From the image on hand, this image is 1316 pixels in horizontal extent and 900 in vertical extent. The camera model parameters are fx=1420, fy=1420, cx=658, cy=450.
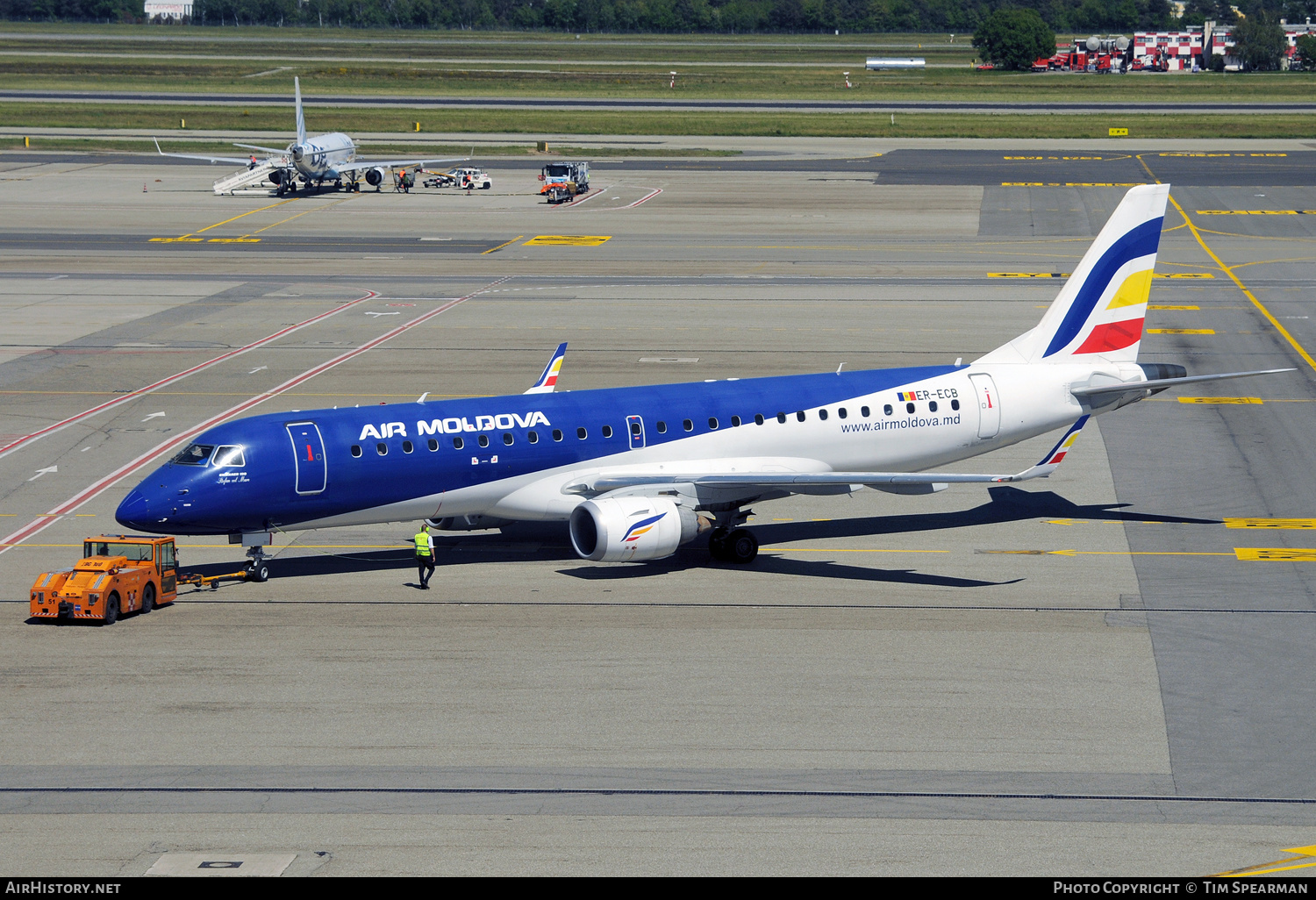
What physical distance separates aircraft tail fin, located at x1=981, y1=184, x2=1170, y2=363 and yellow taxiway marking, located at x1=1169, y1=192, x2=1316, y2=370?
2055cm

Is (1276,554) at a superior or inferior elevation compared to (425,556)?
inferior

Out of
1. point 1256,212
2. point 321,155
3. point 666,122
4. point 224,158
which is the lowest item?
point 1256,212

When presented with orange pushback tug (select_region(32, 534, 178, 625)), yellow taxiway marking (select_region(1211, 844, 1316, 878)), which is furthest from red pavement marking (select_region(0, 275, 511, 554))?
yellow taxiway marking (select_region(1211, 844, 1316, 878))

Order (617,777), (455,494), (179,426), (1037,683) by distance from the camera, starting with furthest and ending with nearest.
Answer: (179,426)
(455,494)
(1037,683)
(617,777)

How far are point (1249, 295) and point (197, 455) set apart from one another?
58.9 metres

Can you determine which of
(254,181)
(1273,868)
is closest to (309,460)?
(1273,868)

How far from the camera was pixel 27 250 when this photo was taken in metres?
88.8

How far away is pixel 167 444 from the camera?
4722 cm

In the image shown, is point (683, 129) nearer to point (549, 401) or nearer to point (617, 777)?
point (549, 401)

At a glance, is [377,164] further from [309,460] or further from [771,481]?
[771,481]

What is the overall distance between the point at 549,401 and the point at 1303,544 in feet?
65.0

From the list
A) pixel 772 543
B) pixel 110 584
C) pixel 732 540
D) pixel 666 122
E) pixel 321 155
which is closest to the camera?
pixel 110 584

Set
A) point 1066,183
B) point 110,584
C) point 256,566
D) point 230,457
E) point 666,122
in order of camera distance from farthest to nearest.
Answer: point 666,122
point 1066,183
point 256,566
point 230,457
point 110,584

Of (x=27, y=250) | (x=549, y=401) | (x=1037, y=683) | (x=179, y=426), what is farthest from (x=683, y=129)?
(x=1037, y=683)
